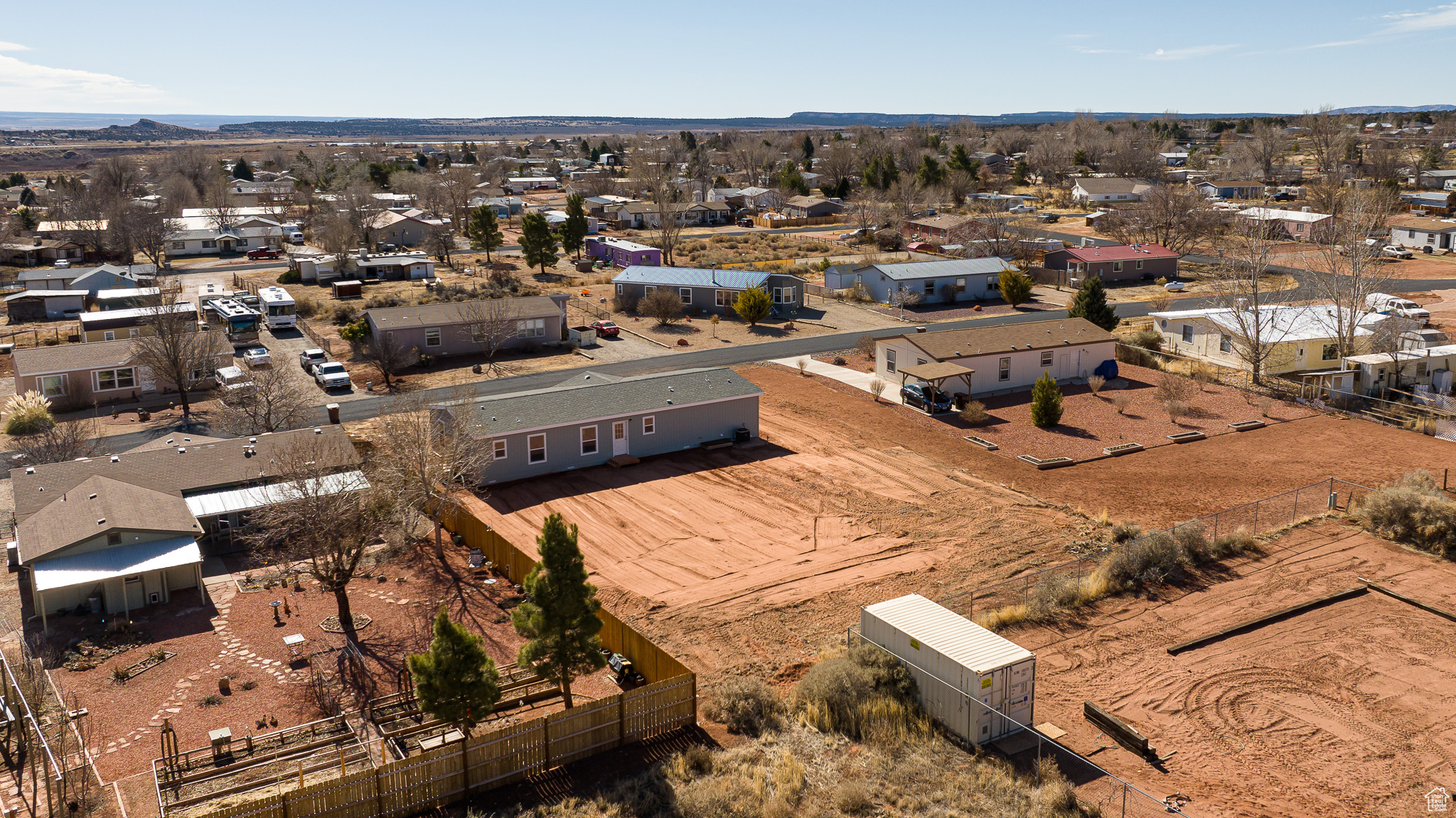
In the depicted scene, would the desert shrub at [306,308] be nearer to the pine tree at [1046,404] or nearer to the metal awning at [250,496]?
the metal awning at [250,496]

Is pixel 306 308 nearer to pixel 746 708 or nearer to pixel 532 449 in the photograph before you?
pixel 532 449

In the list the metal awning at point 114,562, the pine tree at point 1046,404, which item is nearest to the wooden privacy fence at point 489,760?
the metal awning at point 114,562

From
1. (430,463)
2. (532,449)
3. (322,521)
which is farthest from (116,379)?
(322,521)

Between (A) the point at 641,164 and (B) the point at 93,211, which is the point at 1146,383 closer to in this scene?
(A) the point at 641,164

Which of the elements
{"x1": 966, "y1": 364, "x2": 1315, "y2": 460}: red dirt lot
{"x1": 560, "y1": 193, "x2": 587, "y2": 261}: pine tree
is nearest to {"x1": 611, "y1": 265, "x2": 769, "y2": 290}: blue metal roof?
{"x1": 560, "y1": 193, "x2": 587, "y2": 261}: pine tree

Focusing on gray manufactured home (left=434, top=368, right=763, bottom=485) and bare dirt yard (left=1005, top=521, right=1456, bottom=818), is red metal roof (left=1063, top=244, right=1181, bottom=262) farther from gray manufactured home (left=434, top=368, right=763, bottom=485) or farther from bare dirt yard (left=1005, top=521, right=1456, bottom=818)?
bare dirt yard (left=1005, top=521, right=1456, bottom=818)

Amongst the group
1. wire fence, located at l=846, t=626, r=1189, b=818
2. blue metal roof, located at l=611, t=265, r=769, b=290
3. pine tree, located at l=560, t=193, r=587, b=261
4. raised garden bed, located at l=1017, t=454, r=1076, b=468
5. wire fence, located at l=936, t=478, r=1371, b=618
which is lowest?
wire fence, located at l=846, t=626, r=1189, b=818
